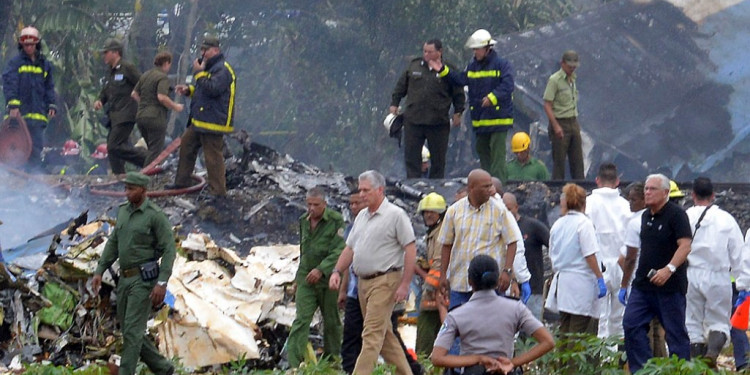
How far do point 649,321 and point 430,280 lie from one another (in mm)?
1807

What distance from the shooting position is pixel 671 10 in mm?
26328

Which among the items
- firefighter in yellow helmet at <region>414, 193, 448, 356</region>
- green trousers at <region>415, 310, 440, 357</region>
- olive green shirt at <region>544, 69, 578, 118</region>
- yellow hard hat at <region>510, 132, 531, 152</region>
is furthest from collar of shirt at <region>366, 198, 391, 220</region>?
olive green shirt at <region>544, 69, 578, 118</region>

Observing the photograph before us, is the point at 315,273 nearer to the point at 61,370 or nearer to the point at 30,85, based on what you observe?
the point at 61,370

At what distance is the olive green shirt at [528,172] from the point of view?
53.2 ft

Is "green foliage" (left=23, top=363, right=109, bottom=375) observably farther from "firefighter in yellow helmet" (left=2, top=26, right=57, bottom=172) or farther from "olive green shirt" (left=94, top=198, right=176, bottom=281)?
"firefighter in yellow helmet" (left=2, top=26, right=57, bottom=172)

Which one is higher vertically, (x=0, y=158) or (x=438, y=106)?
(x=438, y=106)

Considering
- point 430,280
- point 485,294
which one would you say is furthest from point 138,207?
point 485,294

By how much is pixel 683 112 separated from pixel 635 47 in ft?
5.24

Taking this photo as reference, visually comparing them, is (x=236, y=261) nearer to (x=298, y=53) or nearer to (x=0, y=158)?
(x=0, y=158)

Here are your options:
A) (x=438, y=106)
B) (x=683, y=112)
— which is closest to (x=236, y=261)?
(x=438, y=106)

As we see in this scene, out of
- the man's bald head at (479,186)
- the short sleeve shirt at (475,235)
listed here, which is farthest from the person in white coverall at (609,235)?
the man's bald head at (479,186)

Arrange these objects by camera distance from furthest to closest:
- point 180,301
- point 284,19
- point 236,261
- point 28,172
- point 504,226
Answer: point 284,19, point 28,172, point 236,261, point 180,301, point 504,226

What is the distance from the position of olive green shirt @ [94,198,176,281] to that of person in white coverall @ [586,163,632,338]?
3.62 m

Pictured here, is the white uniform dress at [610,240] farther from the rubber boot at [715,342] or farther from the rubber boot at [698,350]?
the rubber boot at [715,342]
